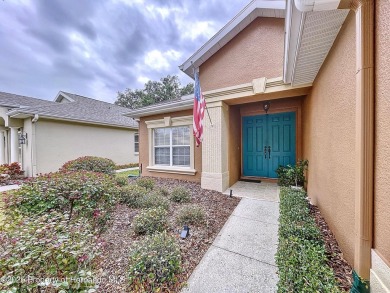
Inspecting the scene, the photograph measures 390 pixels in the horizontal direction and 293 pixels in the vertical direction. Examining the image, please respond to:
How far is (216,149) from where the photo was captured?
19.2ft

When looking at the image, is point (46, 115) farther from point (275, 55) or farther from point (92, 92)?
point (92, 92)

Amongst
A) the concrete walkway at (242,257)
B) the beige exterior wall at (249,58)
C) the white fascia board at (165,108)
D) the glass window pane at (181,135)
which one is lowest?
the concrete walkway at (242,257)

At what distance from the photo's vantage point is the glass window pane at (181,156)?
7.47 metres

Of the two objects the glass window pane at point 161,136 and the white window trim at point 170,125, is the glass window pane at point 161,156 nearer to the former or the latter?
the white window trim at point 170,125

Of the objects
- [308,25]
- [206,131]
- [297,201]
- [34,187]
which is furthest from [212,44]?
[34,187]

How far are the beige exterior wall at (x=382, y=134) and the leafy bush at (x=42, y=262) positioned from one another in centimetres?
255

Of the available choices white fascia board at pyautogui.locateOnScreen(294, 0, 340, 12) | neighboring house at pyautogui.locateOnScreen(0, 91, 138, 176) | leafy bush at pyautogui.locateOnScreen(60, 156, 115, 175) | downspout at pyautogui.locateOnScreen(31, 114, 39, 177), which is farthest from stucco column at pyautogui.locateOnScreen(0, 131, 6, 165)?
white fascia board at pyautogui.locateOnScreen(294, 0, 340, 12)

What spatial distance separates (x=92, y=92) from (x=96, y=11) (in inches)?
1239

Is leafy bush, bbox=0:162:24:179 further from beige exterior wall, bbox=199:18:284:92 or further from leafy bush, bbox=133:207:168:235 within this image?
beige exterior wall, bbox=199:18:284:92

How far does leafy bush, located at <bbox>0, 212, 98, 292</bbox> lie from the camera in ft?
4.11

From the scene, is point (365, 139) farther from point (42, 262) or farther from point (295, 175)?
point (295, 175)

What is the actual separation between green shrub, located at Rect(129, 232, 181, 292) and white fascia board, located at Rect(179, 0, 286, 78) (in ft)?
19.1

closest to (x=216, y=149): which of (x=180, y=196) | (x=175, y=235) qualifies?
(x=180, y=196)

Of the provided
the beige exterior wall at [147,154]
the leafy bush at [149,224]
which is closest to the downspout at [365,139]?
the leafy bush at [149,224]
